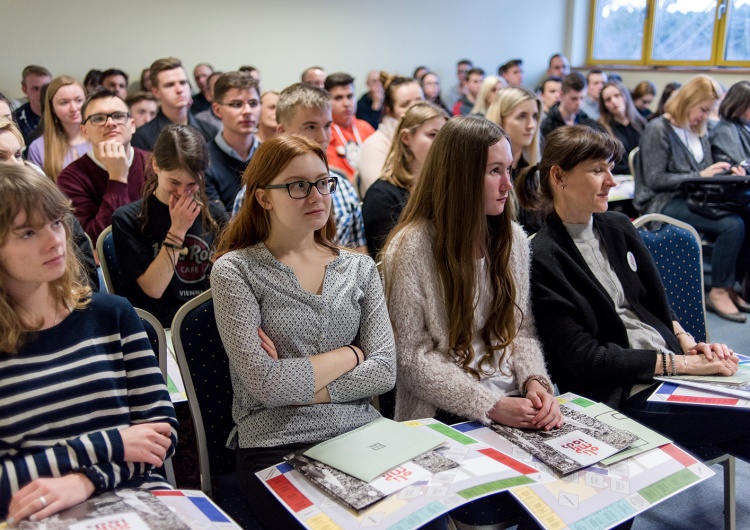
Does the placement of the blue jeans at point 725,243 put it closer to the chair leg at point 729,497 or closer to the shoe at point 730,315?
the shoe at point 730,315

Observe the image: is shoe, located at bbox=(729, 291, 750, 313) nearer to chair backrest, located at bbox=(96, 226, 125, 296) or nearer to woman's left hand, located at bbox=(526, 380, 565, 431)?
woman's left hand, located at bbox=(526, 380, 565, 431)

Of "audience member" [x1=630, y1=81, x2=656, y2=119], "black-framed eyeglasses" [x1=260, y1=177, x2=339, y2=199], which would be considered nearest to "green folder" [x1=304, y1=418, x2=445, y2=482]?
"black-framed eyeglasses" [x1=260, y1=177, x2=339, y2=199]

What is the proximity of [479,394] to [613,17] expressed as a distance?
29.3 ft

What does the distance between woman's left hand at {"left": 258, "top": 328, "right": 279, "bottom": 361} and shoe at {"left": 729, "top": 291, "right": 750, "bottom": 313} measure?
3526 millimetres

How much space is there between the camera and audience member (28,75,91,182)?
12.0ft

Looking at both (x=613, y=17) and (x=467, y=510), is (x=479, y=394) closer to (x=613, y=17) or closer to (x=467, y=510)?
(x=467, y=510)

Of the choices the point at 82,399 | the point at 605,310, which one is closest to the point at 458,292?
the point at 605,310

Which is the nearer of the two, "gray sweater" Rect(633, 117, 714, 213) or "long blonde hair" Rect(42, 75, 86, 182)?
"long blonde hair" Rect(42, 75, 86, 182)

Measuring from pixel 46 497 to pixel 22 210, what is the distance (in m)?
0.50

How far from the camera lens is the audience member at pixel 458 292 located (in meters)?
1.70

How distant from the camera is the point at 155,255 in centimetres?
220

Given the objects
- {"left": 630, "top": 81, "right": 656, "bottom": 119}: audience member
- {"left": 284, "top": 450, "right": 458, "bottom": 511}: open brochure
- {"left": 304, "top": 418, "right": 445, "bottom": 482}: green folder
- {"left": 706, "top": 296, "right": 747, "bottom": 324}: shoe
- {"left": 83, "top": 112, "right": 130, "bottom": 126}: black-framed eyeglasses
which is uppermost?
{"left": 630, "top": 81, "right": 656, "bottom": 119}: audience member

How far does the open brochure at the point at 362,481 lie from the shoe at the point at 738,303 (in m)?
3.40

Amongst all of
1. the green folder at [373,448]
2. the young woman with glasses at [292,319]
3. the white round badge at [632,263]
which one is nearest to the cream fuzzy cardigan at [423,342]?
the young woman with glasses at [292,319]
